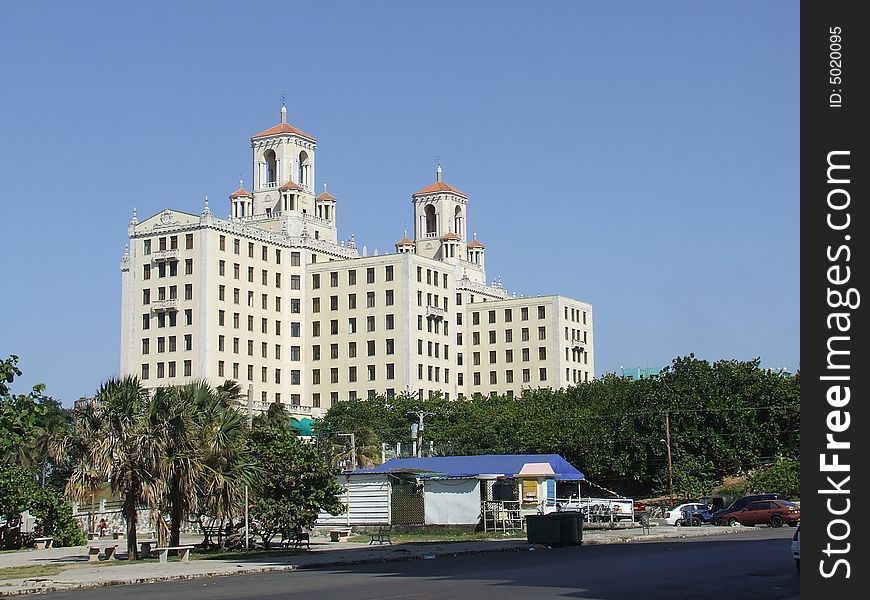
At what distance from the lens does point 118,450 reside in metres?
34.7

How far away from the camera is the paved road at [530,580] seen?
2273 cm

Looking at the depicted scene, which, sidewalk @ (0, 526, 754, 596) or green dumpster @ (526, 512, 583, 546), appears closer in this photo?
sidewalk @ (0, 526, 754, 596)

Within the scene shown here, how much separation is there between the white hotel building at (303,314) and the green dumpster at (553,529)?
87.4 metres

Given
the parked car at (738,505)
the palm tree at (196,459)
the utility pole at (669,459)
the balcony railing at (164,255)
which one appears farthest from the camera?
the balcony railing at (164,255)

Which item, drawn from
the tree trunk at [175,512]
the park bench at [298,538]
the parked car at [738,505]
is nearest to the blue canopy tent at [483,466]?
the parked car at [738,505]

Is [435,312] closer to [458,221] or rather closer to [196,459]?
[458,221]

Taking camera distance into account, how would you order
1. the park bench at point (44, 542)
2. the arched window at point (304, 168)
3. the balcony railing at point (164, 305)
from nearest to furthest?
the park bench at point (44, 542) < the balcony railing at point (164, 305) < the arched window at point (304, 168)

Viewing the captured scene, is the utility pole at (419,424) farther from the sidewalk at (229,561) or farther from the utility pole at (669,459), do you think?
the sidewalk at (229,561)

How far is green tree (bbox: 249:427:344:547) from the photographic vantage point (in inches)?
1570

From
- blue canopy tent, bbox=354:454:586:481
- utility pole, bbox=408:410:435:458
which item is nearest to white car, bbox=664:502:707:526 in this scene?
blue canopy tent, bbox=354:454:586:481

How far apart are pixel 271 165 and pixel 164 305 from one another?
27680 millimetres

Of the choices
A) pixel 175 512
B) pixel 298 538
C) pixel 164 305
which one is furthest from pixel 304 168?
pixel 175 512

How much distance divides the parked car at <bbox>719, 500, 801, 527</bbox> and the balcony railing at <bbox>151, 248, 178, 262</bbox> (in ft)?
276

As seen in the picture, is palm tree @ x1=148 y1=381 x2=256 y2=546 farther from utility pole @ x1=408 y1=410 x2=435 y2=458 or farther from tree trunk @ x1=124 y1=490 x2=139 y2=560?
utility pole @ x1=408 y1=410 x2=435 y2=458
